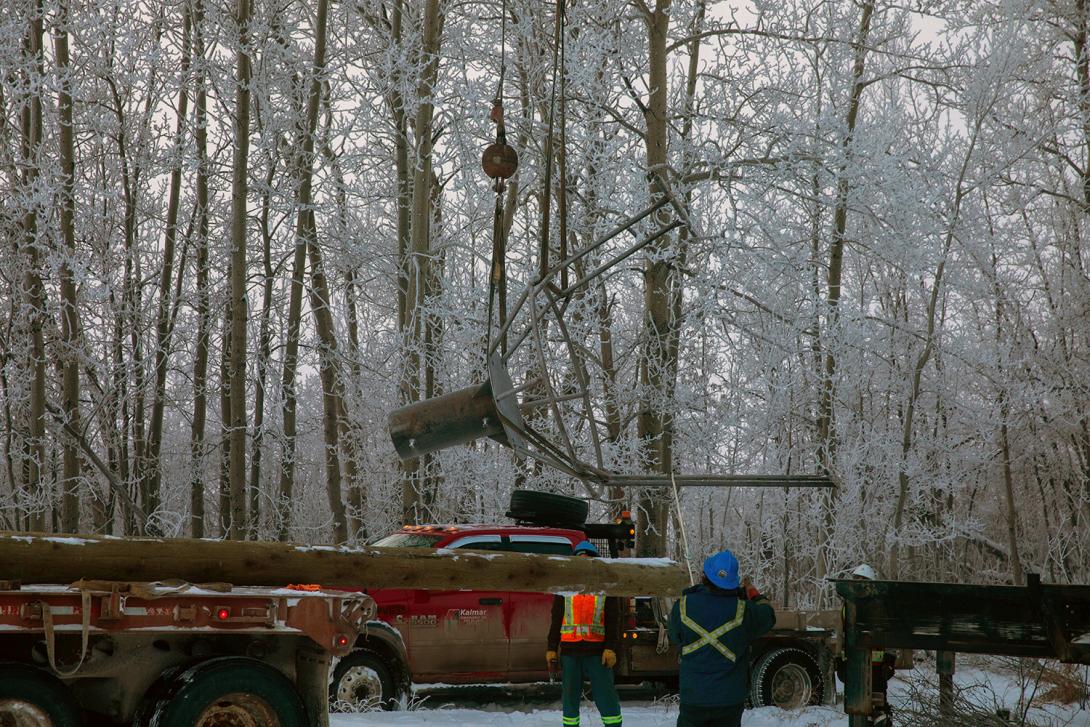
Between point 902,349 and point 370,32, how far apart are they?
10.4m

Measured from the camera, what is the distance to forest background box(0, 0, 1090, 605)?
48.0 feet

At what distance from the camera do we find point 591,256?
599 inches

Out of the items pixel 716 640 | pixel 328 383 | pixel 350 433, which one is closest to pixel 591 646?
pixel 716 640

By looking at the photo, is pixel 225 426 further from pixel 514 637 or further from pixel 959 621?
pixel 959 621

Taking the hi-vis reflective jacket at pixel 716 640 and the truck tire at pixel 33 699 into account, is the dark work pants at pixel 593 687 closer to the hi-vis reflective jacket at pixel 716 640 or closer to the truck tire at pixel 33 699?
the hi-vis reflective jacket at pixel 716 640

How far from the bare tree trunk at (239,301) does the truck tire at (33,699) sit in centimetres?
902

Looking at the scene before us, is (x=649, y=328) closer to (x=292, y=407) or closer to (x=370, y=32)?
(x=370, y=32)

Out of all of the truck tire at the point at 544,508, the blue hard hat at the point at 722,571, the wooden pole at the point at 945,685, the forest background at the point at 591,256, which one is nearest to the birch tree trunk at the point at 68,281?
the forest background at the point at 591,256

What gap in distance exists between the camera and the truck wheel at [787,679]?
37.3 ft

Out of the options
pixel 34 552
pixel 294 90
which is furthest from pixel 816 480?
pixel 294 90

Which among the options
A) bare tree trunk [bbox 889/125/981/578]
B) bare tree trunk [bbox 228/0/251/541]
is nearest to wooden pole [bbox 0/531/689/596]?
bare tree trunk [bbox 228/0/251/541]

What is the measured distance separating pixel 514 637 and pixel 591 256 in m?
6.10

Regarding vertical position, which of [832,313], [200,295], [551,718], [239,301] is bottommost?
[551,718]

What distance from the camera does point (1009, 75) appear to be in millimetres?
16078
